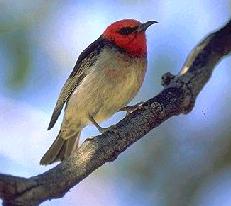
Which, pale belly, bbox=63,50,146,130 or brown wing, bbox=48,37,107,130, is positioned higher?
brown wing, bbox=48,37,107,130

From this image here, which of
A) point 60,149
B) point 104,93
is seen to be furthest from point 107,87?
point 60,149

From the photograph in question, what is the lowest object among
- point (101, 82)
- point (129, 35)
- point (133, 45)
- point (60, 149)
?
point (60, 149)

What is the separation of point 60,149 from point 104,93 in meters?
0.59

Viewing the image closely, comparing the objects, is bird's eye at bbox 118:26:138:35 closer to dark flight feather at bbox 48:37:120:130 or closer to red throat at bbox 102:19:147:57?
red throat at bbox 102:19:147:57

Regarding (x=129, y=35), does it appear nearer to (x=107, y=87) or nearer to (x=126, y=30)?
(x=126, y=30)

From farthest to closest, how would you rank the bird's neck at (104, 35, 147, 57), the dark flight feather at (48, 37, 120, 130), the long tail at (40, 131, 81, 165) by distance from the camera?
the dark flight feather at (48, 37, 120, 130) → the bird's neck at (104, 35, 147, 57) → the long tail at (40, 131, 81, 165)

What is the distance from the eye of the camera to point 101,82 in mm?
4570

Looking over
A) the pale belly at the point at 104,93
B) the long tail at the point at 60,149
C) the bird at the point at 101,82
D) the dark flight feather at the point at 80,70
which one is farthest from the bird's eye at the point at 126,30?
the long tail at the point at 60,149

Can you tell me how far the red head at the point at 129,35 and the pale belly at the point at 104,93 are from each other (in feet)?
0.49

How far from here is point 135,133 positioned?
2846 mm

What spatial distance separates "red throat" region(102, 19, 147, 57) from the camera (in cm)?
476

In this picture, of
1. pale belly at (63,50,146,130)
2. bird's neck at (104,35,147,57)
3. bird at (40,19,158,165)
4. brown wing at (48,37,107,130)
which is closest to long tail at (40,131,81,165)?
bird at (40,19,158,165)

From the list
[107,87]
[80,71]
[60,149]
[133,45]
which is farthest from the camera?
[80,71]

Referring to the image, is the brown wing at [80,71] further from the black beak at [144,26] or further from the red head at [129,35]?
the black beak at [144,26]
